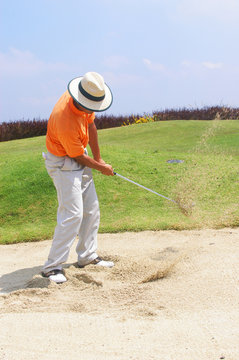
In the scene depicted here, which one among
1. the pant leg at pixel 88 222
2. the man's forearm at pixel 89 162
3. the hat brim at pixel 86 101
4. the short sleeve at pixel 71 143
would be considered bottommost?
the pant leg at pixel 88 222

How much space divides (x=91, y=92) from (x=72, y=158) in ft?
2.21

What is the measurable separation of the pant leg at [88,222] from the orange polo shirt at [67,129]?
463 millimetres

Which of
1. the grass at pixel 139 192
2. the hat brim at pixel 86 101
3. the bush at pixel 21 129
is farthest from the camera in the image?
the bush at pixel 21 129

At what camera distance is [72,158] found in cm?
410

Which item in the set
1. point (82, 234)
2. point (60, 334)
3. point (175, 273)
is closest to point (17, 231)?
point (82, 234)

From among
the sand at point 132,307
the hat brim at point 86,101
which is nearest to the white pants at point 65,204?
the sand at point 132,307

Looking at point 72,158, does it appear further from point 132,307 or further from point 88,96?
point 132,307

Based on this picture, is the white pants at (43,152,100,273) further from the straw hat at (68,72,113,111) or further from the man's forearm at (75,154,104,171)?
the straw hat at (68,72,113,111)

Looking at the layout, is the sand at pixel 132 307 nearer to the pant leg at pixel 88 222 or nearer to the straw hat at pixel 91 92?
the pant leg at pixel 88 222

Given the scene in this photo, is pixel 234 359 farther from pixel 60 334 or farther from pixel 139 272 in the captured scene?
pixel 139 272

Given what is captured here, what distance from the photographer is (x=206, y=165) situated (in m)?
8.44

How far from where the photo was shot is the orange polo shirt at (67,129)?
3858 millimetres

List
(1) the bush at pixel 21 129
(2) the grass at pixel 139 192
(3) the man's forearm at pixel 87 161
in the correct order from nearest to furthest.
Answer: (3) the man's forearm at pixel 87 161 → (2) the grass at pixel 139 192 → (1) the bush at pixel 21 129

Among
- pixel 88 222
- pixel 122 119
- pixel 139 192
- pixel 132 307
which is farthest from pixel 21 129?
pixel 132 307
